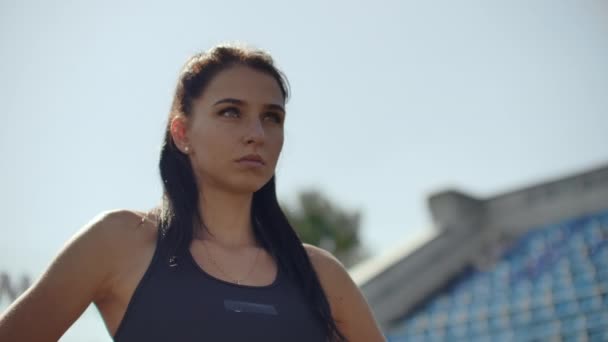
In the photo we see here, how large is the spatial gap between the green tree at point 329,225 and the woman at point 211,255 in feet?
59.0

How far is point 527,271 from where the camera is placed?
26.7ft

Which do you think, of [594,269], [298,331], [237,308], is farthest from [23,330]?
[594,269]

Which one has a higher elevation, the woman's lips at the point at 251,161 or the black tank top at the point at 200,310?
the woman's lips at the point at 251,161

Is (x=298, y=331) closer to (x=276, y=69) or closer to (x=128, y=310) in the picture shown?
(x=128, y=310)

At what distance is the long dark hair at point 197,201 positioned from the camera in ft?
6.53

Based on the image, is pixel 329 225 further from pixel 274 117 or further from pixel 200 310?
pixel 200 310

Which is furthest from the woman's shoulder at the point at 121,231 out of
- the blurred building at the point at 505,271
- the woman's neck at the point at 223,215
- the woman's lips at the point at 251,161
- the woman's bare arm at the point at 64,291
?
the blurred building at the point at 505,271

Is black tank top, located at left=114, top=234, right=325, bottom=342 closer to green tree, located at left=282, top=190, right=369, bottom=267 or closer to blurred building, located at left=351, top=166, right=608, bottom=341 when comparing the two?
blurred building, located at left=351, top=166, right=608, bottom=341

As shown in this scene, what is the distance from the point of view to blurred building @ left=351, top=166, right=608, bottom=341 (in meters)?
6.93

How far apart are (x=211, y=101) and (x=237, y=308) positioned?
2.03 ft

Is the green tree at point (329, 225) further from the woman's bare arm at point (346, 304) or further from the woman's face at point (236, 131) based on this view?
the woman's face at point (236, 131)

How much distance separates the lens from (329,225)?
20.7 m

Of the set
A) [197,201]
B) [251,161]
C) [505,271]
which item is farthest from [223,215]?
[505,271]

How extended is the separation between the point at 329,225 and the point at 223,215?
18.7 metres
